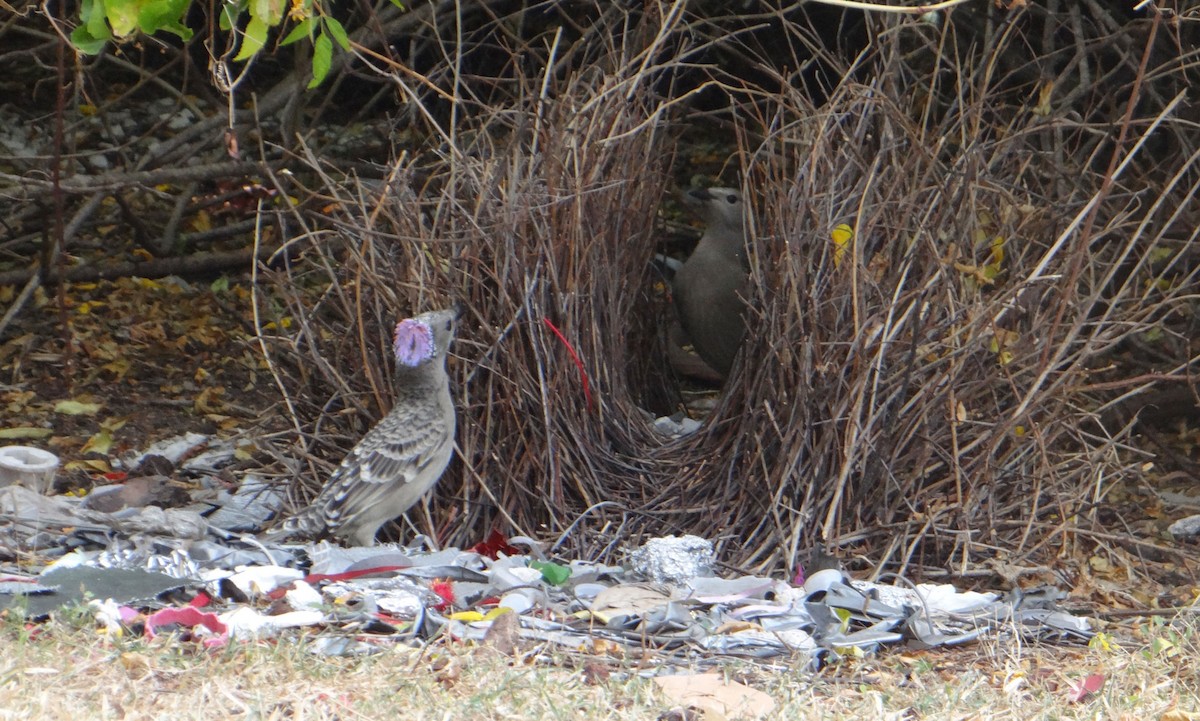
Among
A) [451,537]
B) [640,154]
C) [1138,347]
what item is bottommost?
[451,537]

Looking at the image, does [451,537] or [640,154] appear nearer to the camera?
[451,537]

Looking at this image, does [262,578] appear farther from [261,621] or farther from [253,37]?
[253,37]

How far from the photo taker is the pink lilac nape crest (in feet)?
13.2

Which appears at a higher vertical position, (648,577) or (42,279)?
(42,279)

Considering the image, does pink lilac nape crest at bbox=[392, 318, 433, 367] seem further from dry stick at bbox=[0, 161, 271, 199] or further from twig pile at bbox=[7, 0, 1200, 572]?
dry stick at bbox=[0, 161, 271, 199]

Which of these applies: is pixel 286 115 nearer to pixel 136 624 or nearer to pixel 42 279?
pixel 42 279

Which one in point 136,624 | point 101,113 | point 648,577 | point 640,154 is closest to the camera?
point 136,624

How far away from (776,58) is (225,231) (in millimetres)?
2844

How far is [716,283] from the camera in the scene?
530 centimetres

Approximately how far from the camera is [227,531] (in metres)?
4.25

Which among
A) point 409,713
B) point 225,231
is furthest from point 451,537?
point 225,231

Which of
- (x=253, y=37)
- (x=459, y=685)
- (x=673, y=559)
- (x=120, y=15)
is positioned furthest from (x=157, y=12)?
(x=673, y=559)

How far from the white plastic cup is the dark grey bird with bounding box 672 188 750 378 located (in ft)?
7.46

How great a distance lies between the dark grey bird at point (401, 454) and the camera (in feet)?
13.2
